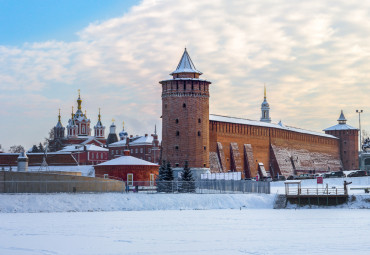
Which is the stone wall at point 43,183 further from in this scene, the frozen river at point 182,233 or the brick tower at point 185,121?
the brick tower at point 185,121

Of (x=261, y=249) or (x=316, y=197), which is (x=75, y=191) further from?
(x=261, y=249)

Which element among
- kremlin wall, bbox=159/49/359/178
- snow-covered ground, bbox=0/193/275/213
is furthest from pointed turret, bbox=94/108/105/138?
snow-covered ground, bbox=0/193/275/213

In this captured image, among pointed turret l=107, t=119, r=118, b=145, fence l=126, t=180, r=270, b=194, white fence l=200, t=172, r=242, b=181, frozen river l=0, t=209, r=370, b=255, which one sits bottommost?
frozen river l=0, t=209, r=370, b=255

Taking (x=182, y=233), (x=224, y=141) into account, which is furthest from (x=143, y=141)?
(x=182, y=233)

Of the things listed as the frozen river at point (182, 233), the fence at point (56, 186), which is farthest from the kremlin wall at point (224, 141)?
the frozen river at point (182, 233)

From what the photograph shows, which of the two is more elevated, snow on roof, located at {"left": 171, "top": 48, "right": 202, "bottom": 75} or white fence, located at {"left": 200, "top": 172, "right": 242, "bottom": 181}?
snow on roof, located at {"left": 171, "top": 48, "right": 202, "bottom": 75}

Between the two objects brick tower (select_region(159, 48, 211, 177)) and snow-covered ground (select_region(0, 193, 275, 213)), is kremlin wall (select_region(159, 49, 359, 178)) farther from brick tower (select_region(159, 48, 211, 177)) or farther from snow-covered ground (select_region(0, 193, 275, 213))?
snow-covered ground (select_region(0, 193, 275, 213))

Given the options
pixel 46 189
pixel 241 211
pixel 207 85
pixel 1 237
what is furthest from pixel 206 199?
pixel 207 85

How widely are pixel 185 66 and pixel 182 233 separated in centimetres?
3667

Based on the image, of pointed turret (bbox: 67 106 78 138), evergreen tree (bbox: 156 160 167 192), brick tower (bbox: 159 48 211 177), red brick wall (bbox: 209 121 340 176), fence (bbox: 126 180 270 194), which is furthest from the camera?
pointed turret (bbox: 67 106 78 138)

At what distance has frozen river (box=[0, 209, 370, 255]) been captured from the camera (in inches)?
762

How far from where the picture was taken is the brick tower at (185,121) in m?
57.2

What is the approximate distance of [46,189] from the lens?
35500 millimetres

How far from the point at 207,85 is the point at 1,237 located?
127 ft
